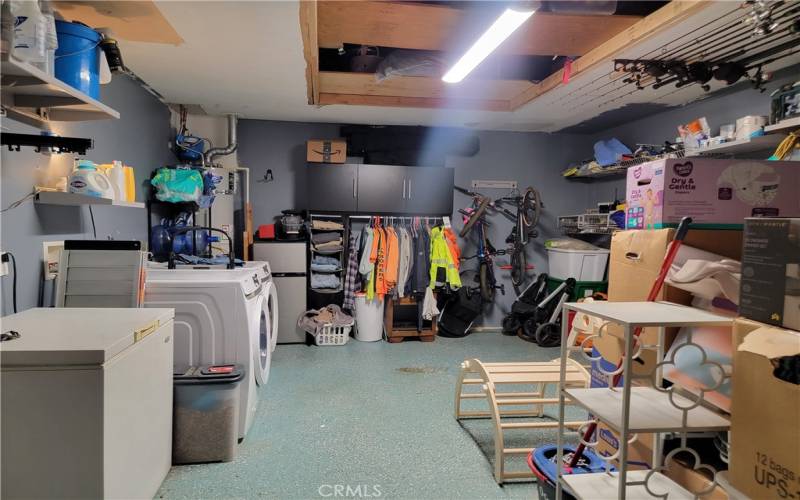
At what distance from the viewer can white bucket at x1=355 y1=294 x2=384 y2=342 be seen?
14.8ft

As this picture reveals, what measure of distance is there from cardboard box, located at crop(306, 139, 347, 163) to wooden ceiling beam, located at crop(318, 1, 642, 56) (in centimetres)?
171

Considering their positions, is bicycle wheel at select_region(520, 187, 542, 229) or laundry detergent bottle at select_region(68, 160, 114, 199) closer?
laundry detergent bottle at select_region(68, 160, 114, 199)

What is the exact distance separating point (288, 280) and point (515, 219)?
2.79 m

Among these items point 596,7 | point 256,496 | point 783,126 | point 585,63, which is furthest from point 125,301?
point 783,126

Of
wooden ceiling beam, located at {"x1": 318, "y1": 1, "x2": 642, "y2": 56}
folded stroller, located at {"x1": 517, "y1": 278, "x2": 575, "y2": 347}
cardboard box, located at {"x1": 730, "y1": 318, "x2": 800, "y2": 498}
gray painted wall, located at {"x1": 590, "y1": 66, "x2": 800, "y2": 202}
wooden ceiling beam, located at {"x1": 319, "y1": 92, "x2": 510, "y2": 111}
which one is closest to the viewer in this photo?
cardboard box, located at {"x1": 730, "y1": 318, "x2": 800, "y2": 498}

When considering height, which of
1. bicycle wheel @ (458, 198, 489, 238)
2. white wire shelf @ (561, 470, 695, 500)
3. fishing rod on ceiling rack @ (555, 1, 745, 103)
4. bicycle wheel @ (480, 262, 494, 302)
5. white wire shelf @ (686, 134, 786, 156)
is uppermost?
fishing rod on ceiling rack @ (555, 1, 745, 103)

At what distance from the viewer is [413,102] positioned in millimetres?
3867

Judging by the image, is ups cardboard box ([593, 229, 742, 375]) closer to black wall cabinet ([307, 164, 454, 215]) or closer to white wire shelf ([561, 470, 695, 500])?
white wire shelf ([561, 470, 695, 500])

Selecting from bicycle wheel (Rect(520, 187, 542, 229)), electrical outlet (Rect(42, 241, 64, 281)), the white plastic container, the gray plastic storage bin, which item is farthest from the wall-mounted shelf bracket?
the white plastic container

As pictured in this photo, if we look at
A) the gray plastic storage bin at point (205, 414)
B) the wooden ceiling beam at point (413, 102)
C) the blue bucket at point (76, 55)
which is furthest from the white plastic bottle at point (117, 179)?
the wooden ceiling beam at point (413, 102)

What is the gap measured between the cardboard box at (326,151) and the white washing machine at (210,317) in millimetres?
2432

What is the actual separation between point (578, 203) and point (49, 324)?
17.2 feet

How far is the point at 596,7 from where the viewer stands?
2.15 m

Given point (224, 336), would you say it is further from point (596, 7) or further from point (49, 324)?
point (596, 7)
